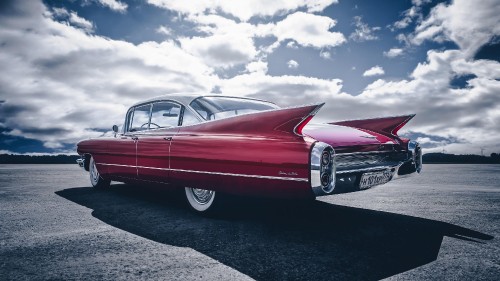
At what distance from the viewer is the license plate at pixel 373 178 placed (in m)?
3.02

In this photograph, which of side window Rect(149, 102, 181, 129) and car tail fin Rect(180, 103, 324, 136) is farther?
side window Rect(149, 102, 181, 129)

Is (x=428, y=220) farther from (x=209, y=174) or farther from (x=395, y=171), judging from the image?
(x=209, y=174)

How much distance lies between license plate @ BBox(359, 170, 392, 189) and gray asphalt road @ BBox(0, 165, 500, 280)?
0.43 meters

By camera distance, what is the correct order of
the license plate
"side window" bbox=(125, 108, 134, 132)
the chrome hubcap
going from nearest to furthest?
the license plate → the chrome hubcap → "side window" bbox=(125, 108, 134, 132)

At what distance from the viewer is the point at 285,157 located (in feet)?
8.66

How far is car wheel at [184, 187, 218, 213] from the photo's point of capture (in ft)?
11.3

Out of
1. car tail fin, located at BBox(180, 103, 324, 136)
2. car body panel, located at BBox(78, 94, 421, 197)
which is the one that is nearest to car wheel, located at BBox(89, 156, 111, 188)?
car body panel, located at BBox(78, 94, 421, 197)

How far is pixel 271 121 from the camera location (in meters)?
2.86

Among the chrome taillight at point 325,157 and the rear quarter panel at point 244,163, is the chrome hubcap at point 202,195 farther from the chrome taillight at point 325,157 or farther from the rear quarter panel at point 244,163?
the chrome taillight at point 325,157

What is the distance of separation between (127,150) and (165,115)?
802 millimetres

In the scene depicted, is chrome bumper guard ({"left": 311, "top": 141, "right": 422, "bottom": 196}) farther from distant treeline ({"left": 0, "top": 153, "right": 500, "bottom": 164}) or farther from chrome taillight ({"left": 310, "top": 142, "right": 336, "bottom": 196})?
distant treeline ({"left": 0, "top": 153, "right": 500, "bottom": 164})

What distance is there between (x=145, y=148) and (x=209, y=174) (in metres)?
1.41

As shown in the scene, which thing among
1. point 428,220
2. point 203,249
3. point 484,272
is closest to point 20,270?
point 203,249

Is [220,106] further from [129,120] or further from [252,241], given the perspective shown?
[129,120]
